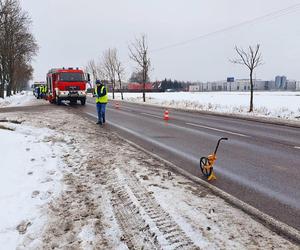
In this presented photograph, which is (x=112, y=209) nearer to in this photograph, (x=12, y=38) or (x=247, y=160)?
(x=247, y=160)

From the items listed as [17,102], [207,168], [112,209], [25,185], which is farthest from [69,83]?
[112,209]

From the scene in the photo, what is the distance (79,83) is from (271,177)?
20.9 metres

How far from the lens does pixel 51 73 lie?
2583cm

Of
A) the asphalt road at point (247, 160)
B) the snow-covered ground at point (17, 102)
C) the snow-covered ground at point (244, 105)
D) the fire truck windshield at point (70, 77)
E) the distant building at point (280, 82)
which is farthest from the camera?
the distant building at point (280, 82)

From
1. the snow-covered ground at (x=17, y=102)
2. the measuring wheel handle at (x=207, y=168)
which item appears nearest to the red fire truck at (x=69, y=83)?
the snow-covered ground at (x=17, y=102)

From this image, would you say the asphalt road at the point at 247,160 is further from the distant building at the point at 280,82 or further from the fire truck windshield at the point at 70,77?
the distant building at the point at 280,82

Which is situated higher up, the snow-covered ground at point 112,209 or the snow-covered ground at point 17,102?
the snow-covered ground at point 17,102

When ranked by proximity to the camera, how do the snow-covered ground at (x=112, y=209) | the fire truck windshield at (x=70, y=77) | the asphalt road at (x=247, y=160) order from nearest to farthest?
1. the snow-covered ground at (x=112, y=209)
2. the asphalt road at (x=247, y=160)
3. the fire truck windshield at (x=70, y=77)

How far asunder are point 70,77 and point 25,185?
2029cm

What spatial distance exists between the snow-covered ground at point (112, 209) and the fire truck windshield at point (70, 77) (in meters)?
18.0

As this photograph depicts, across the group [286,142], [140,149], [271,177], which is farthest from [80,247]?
[286,142]

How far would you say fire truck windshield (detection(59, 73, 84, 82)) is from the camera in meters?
24.0

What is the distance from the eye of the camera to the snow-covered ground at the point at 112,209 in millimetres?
3334

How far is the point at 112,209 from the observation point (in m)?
4.17
